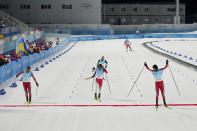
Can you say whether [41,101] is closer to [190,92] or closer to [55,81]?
[55,81]

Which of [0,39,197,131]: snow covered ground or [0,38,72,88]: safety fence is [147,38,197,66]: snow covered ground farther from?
[0,38,72,88]: safety fence

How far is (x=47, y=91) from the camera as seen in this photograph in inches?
545
